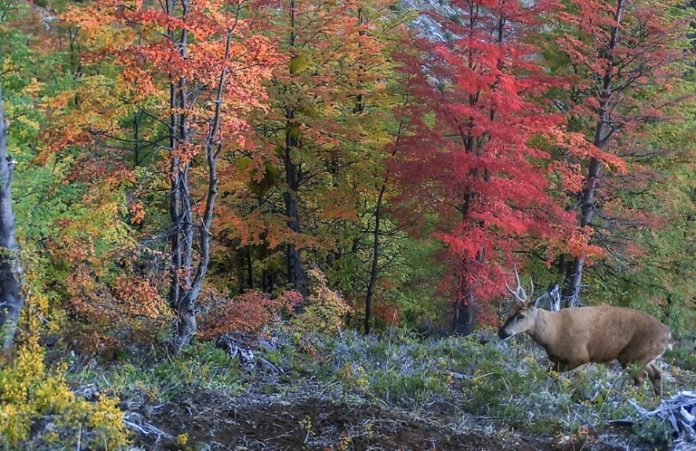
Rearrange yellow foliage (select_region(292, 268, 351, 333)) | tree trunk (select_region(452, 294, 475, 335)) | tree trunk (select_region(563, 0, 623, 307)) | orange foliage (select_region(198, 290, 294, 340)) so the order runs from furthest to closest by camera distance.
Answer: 1. tree trunk (select_region(563, 0, 623, 307))
2. tree trunk (select_region(452, 294, 475, 335))
3. yellow foliage (select_region(292, 268, 351, 333))
4. orange foliage (select_region(198, 290, 294, 340))

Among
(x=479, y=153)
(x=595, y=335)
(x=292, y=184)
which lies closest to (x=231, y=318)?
(x=595, y=335)

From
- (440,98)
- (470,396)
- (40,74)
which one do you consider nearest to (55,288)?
(40,74)

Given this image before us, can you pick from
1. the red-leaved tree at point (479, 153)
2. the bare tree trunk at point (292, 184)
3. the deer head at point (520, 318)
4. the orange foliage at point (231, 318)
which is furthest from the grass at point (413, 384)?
the bare tree trunk at point (292, 184)

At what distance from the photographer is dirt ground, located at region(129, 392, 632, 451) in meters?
4.55

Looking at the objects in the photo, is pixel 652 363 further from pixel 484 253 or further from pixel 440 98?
pixel 440 98

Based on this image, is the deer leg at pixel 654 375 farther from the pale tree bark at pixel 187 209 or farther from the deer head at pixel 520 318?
the pale tree bark at pixel 187 209

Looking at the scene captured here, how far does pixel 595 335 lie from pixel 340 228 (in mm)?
9602

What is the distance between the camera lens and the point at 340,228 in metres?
17.0

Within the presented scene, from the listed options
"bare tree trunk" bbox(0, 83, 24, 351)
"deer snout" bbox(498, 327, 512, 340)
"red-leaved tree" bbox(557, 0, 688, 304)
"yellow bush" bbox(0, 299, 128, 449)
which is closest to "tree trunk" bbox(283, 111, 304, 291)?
"red-leaved tree" bbox(557, 0, 688, 304)

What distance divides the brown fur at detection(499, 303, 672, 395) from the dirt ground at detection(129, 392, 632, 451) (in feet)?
9.55

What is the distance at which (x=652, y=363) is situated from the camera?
8000mm

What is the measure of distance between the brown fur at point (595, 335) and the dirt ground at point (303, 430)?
291 cm

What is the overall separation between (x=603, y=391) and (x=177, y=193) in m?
5.48

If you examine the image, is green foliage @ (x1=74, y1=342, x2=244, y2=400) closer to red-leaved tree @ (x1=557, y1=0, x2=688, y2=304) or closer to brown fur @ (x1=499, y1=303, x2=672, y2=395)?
brown fur @ (x1=499, y1=303, x2=672, y2=395)
